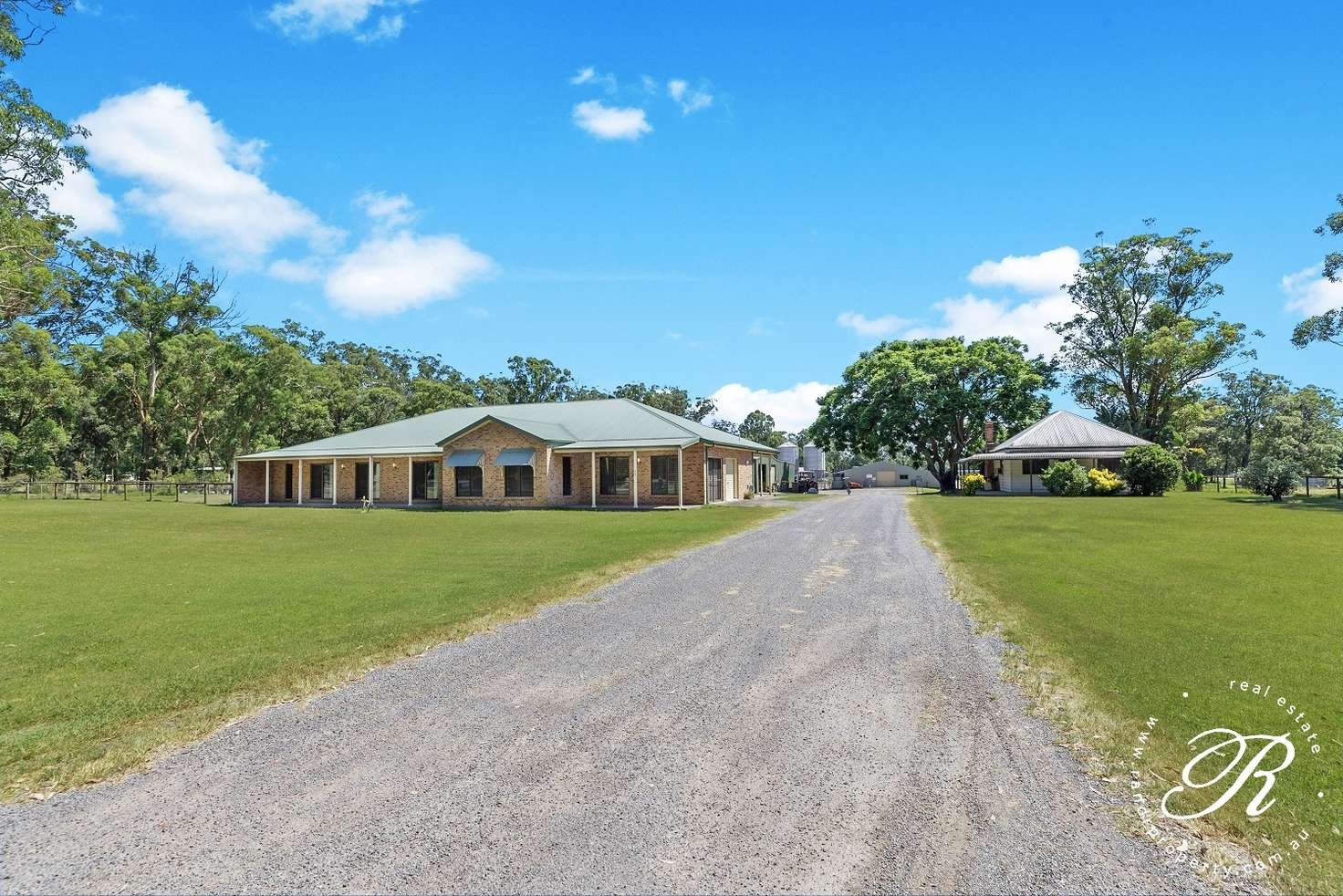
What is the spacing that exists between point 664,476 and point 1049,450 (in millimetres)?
21980

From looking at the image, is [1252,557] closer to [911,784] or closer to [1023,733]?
[1023,733]

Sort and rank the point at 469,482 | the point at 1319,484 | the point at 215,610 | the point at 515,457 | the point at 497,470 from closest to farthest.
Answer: the point at 215,610
the point at 515,457
the point at 497,470
the point at 469,482
the point at 1319,484

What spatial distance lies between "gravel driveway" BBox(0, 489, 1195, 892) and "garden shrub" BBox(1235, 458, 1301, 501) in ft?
97.1

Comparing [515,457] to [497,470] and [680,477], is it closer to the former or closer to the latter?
[497,470]

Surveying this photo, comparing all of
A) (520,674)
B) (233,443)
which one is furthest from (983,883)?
(233,443)

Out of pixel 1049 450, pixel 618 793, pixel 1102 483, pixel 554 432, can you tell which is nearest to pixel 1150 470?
pixel 1102 483

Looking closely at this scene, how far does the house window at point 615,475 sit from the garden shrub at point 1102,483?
71.7ft

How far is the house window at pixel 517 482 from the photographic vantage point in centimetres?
2762

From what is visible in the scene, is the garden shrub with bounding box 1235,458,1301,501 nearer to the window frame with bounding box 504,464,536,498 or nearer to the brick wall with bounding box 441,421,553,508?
the brick wall with bounding box 441,421,553,508

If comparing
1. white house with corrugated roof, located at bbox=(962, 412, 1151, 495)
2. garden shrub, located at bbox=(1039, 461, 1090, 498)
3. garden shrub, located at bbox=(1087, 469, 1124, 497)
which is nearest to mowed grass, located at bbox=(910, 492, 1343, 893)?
garden shrub, located at bbox=(1087, 469, 1124, 497)

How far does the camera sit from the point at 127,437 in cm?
5116

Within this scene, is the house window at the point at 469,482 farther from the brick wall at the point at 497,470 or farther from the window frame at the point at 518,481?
the window frame at the point at 518,481

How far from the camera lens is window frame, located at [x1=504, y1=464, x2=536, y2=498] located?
90.4ft

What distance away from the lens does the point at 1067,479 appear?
3166 centimetres
